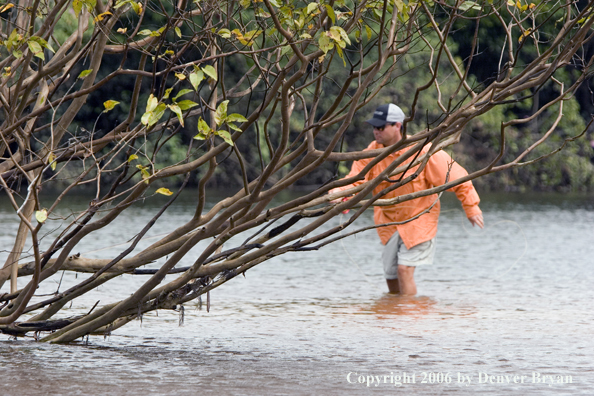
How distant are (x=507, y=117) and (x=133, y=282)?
30.0 meters

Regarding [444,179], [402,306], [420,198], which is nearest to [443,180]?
[444,179]

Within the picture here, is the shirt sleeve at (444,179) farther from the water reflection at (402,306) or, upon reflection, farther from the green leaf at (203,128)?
the green leaf at (203,128)

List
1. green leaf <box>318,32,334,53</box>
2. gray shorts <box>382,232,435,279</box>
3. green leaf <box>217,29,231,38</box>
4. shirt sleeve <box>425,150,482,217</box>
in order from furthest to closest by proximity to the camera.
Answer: gray shorts <box>382,232,435,279</box>, shirt sleeve <box>425,150,482,217</box>, green leaf <box>217,29,231,38</box>, green leaf <box>318,32,334,53</box>

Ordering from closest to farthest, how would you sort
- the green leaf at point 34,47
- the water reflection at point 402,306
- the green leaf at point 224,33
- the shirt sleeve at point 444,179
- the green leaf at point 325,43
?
the green leaf at point 325,43 → the green leaf at point 34,47 → the green leaf at point 224,33 → the water reflection at point 402,306 → the shirt sleeve at point 444,179

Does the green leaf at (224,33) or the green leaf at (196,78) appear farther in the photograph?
the green leaf at (224,33)

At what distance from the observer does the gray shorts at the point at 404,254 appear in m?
8.31

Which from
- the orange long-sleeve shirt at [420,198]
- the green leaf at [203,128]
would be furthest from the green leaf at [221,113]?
the orange long-sleeve shirt at [420,198]

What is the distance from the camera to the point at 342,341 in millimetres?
6281

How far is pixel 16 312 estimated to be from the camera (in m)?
5.46

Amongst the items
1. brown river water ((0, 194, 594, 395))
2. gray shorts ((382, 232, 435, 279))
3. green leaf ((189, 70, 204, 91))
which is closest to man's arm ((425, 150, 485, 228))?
gray shorts ((382, 232, 435, 279))

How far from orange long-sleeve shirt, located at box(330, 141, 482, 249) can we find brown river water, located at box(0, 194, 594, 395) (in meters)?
0.60

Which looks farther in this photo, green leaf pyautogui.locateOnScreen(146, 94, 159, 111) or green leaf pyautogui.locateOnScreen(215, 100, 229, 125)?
green leaf pyautogui.locateOnScreen(215, 100, 229, 125)

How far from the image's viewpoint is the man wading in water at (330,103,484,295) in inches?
312

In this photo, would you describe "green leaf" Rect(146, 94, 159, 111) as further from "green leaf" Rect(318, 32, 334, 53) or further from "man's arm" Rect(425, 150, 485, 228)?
"man's arm" Rect(425, 150, 485, 228)
